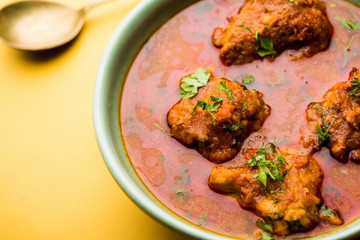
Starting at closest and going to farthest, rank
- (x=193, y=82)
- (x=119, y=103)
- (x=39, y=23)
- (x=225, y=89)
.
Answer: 1. (x=225, y=89)
2. (x=193, y=82)
3. (x=119, y=103)
4. (x=39, y=23)

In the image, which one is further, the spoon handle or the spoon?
the spoon handle

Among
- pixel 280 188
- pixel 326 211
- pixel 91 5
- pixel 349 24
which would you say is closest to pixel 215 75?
pixel 280 188

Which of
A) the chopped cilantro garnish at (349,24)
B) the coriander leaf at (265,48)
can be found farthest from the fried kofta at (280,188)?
the chopped cilantro garnish at (349,24)

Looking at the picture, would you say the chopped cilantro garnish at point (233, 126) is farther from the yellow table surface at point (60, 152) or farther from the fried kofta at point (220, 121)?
the yellow table surface at point (60, 152)

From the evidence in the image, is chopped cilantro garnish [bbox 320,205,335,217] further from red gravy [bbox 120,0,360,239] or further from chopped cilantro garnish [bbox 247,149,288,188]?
chopped cilantro garnish [bbox 247,149,288,188]

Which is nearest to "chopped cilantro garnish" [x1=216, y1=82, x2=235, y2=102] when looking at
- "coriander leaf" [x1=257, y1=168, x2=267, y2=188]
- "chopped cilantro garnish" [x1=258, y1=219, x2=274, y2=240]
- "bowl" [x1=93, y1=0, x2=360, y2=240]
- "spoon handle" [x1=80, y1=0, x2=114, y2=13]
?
"coriander leaf" [x1=257, y1=168, x2=267, y2=188]

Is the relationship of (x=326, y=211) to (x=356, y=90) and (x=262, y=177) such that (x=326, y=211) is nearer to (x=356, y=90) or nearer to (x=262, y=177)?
(x=262, y=177)
